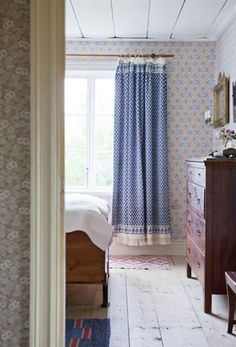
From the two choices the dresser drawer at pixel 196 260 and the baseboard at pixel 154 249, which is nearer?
the dresser drawer at pixel 196 260

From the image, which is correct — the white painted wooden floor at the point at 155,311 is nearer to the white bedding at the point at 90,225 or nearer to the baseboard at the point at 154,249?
the white bedding at the point at 90,225

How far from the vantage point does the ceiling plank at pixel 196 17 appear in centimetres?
369

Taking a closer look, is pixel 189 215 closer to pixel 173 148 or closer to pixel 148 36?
pixel 173 148

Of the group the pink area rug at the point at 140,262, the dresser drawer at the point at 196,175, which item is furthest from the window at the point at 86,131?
the dresser drawer at the point at 196,175

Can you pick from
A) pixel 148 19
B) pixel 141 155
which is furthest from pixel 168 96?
pixel 148 19

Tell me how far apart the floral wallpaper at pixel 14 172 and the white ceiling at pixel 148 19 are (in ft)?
7.29

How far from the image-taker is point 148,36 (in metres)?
4.68

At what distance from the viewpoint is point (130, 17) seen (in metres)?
4.05

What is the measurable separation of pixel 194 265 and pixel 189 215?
1.68ft

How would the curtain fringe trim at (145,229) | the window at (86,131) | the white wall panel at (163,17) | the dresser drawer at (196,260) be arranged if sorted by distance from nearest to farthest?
the dresser drawer at (196,260)
the white wall panel at (163,17)
the curtain fringe trim at (145,229)
the window at (86,131)

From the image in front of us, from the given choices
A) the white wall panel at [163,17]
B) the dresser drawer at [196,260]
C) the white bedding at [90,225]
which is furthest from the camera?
the white wall panel at [163,17]

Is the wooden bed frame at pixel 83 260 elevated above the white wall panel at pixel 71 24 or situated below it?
below

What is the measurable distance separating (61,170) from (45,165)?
3.8 inches

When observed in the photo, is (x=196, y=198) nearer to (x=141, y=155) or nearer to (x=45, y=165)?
(x=141, y=155)
